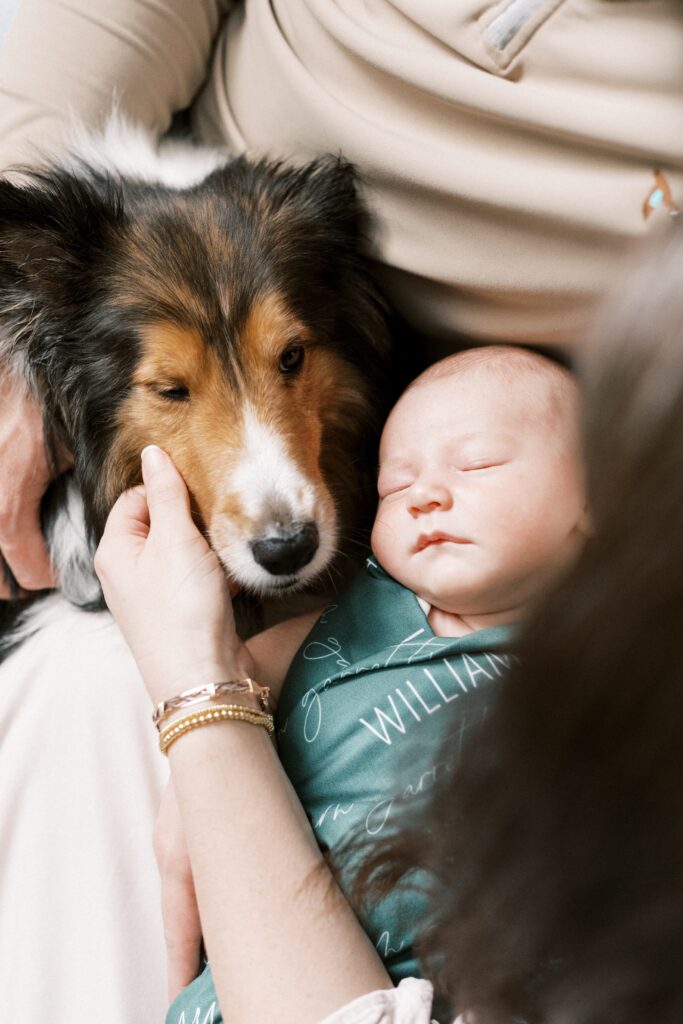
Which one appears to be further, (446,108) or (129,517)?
(129,517)

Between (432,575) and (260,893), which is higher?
(432,575)

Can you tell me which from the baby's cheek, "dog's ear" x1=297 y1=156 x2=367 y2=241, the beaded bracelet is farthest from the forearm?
"dog's ear" x1=297 y1=156 x2=367 y2=241

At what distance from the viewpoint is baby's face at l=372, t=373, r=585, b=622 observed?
1352 millimetres

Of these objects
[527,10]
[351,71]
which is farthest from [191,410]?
[527,10]

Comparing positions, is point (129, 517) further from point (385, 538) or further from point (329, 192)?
point (329, 192)

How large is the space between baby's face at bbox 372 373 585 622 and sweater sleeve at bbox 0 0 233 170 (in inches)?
34.3

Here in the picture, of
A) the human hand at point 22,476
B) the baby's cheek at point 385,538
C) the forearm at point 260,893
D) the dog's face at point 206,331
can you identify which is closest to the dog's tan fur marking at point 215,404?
the dog's face at point 206,331

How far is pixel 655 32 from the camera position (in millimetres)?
1107

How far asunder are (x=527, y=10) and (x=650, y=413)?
701mm

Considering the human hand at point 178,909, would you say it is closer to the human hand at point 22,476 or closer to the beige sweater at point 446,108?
the human hand at point 22,476

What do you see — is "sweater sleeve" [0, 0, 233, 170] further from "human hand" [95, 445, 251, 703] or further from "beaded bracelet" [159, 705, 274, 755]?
"beaded bracelet" [159, 705, 274, 755]

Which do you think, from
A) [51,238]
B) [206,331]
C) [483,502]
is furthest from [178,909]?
[51,238]

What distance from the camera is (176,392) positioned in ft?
4.64

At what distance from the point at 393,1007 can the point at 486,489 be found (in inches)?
28.5
